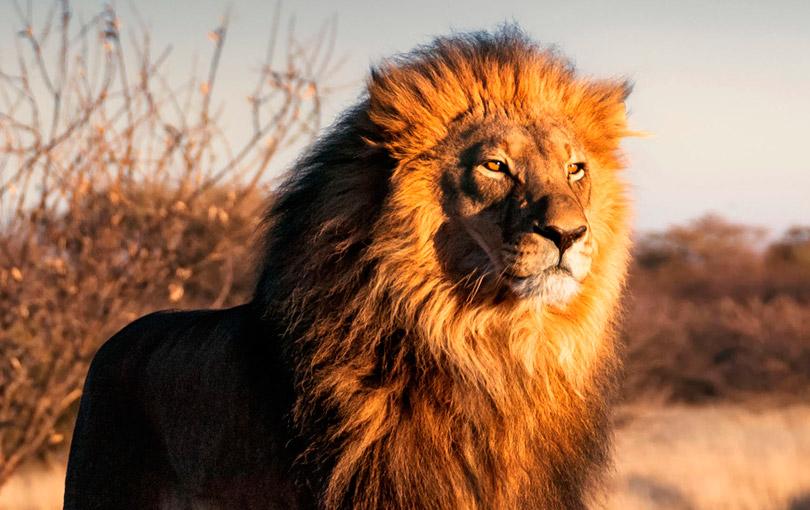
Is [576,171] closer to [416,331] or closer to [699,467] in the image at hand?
[416,331]

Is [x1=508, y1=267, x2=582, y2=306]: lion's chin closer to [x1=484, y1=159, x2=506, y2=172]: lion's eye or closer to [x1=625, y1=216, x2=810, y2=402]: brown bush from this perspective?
[x1=484, y1=159, x2=506, y2=172]: lion's eye

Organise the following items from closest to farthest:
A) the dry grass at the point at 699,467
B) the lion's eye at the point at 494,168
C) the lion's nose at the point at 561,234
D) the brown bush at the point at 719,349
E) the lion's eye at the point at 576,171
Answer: the lion's nose at the point at 561,234 < the lion's eye at the point at 494,168 < the lion's eye at the point at 576,171 < the dry grass at the point at 699,467 < the brown bush at the point at 719,349

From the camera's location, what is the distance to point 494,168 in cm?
345

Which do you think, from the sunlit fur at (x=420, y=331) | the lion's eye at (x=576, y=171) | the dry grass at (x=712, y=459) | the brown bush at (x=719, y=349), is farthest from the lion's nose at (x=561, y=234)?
the brown bush at (x=719, y=349)

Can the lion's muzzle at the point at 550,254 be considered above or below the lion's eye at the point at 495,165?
below

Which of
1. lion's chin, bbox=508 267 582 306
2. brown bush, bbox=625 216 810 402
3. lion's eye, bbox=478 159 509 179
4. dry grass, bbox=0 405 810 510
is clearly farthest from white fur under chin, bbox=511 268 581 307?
brown bush, bbox=625 216 810 402

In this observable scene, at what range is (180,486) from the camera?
360cm

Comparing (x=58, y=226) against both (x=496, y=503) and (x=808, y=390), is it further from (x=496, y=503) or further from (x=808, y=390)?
(x=808, y=390)

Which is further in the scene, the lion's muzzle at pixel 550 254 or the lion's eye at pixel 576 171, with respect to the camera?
the lion's eye at pixel 576 171

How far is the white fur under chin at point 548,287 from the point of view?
3256 mm

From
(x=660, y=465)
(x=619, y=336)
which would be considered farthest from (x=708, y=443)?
(x=619, y=336)

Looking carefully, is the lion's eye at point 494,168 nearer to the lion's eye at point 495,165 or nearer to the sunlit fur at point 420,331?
the lion's eye at point 495,165

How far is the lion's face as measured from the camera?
3.24m

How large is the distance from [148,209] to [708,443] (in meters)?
9.04
